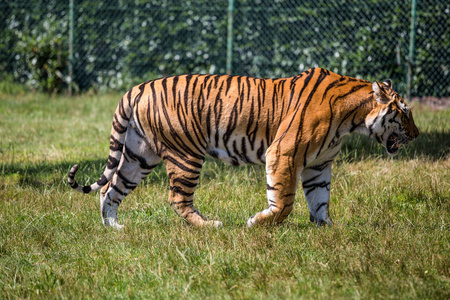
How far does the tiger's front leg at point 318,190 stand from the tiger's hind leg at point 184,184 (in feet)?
2.61

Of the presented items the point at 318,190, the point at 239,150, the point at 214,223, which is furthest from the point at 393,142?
the point at 214,223

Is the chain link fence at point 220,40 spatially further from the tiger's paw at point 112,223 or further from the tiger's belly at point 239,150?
the tiger's paw at point 112,223

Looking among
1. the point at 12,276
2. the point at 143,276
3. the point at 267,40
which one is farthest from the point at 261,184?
the point at 267,40

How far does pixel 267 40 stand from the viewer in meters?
11.0

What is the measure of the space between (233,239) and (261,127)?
2.91 ft

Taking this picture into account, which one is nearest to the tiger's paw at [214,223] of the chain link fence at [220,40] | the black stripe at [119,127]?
the black stripe at [119,127]

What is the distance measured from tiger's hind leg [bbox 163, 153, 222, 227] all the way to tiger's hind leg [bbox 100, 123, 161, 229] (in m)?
0.24

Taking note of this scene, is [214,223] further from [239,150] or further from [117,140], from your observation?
[117,140]

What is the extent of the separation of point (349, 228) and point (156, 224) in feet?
5.14

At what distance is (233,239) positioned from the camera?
394 cm

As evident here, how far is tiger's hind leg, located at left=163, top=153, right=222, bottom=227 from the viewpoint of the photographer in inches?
170

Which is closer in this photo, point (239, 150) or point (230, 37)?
point (239, 150)

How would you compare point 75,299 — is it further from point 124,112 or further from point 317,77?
point 317,77

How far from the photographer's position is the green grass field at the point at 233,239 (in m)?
3.28
